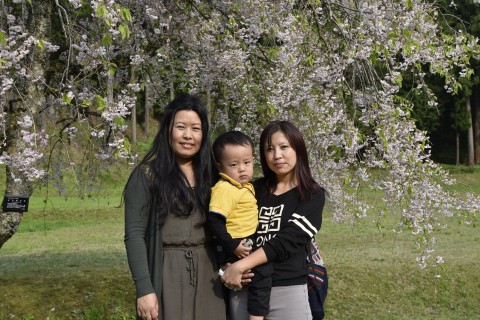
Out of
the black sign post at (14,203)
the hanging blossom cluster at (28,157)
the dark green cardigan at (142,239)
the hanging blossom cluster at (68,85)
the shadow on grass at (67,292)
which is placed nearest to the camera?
the dark green cardigan at (142,239)

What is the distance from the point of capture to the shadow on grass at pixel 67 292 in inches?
252

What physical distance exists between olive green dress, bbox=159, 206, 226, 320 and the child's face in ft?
0.91

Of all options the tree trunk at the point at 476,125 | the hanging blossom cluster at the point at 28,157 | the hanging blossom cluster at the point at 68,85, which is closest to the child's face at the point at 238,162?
the hanging blossom cluster at the point at 68,85

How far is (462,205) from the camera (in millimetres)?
5656

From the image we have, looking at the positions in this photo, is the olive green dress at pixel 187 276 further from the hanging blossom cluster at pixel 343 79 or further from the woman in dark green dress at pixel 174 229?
the hanging blossom cluster at pixel 343 79

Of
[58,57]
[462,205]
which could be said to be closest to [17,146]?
[58,57]

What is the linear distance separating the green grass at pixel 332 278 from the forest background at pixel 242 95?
0.04 m

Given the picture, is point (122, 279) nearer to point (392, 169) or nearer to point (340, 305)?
point (340, 305)

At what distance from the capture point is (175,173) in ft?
9.46

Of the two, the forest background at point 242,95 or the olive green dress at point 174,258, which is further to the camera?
the forest background at point 242,95

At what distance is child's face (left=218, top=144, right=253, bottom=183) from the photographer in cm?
290

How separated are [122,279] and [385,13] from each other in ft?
14.9

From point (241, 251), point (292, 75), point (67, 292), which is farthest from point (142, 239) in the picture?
point (67, 292)

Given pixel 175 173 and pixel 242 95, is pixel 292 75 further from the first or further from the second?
pixel 175 173
